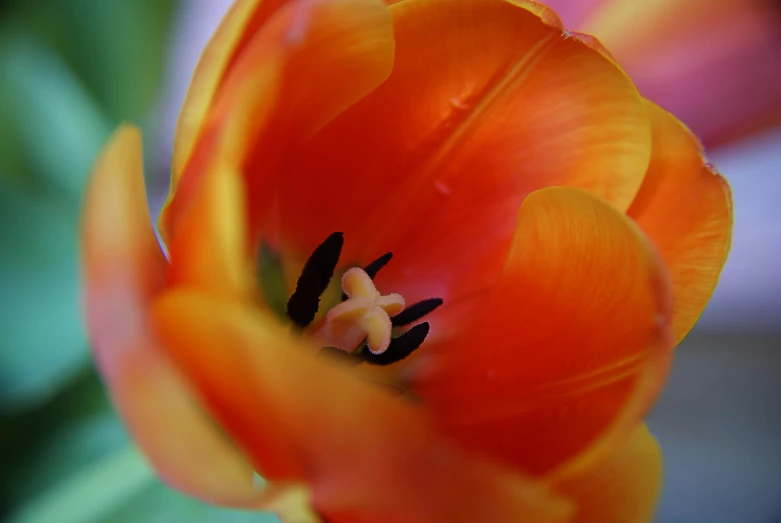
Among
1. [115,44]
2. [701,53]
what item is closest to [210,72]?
[115,44]

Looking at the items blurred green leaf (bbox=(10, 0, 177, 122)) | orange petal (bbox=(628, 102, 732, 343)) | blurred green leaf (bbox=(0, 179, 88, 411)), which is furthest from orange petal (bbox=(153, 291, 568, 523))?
blurred green leaf (bbox=(10, 0, 177, 122))

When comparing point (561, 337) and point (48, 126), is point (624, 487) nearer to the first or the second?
point (561, 337)

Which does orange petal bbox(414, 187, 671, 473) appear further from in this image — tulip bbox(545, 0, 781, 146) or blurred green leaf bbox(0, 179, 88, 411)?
tulip bbox(545, 0, 781, 146)

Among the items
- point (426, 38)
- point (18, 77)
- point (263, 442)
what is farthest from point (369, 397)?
point (18, 77)

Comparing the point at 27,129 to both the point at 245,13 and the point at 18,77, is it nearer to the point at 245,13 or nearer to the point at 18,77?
the point at 18,77

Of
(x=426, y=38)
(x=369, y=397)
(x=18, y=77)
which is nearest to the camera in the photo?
(x=369, y=397)

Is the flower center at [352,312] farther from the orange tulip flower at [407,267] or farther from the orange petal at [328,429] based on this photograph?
the orange petal at [328,429]

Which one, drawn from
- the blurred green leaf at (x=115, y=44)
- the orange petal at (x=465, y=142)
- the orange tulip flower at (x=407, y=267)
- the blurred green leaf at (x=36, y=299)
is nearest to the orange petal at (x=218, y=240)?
the orange tulip flower at (x=407, y=267)
